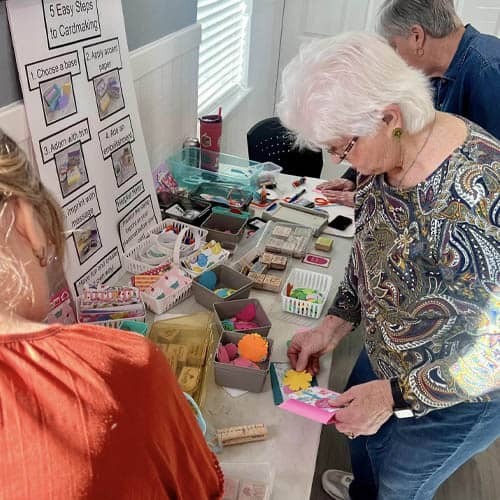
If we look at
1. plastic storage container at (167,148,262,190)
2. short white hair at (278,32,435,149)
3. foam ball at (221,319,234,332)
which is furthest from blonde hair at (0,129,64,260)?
plastic storage container at (167,148,262,190)

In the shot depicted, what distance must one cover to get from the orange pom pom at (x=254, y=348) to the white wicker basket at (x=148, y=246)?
1.30ft

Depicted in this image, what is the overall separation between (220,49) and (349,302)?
177cm

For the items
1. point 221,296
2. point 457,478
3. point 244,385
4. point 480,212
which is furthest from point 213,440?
point 457,478

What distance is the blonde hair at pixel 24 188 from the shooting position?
49 cm

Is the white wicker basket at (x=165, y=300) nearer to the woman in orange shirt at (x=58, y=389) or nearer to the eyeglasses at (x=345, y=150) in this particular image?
the eyeglasses at (x=345, y=150)

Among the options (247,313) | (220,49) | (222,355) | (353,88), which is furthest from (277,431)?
(220,49)

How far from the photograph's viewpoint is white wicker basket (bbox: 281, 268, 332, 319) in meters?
1.32

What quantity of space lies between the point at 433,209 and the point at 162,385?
0.61 m

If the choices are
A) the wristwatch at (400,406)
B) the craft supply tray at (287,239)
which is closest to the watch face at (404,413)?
the wristwatch at (400,406)

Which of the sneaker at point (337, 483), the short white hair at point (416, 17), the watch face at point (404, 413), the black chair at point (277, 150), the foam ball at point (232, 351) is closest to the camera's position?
the watch face at point (404, 413)

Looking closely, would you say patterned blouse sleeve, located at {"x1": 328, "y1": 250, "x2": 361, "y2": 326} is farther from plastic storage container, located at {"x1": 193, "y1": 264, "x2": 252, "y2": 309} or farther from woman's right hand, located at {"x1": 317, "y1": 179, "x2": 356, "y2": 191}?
woman's right hand, located at {"x1": 317, "y1": 179, "x2": 356, "y2": 191}

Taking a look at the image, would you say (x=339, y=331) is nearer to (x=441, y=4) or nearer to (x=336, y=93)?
(x=336, y=93)

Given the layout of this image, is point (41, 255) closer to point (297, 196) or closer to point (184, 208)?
point (184, 208)

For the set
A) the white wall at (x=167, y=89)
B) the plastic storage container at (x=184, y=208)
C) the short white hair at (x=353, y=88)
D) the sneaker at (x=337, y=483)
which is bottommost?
the sneaker at (x=337, y=483)
